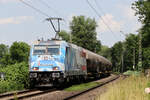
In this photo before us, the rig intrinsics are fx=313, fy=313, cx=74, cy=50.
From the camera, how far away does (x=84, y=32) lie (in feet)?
289

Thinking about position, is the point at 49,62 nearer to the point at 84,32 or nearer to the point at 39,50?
the point at 39,50

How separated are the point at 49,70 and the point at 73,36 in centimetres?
6951

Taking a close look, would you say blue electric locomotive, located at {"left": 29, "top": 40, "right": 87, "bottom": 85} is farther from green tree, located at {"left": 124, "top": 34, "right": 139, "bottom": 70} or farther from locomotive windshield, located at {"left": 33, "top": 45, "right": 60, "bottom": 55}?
green tree, located at {"left": 124, "top": 34, "right": 139, "bottom": 70}

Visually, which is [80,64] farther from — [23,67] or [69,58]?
[23,67]

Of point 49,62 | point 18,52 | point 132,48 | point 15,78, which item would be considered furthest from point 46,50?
point 18,52

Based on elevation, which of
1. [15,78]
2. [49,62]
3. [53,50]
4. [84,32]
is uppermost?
[84,32]

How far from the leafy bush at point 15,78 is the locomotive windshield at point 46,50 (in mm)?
1506

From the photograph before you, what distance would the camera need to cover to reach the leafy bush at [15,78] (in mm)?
18578

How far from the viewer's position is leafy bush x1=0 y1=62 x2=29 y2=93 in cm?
1858

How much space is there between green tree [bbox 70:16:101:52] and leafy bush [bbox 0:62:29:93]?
65760 millimetres

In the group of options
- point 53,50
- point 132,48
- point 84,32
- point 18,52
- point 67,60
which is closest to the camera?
point 53,50

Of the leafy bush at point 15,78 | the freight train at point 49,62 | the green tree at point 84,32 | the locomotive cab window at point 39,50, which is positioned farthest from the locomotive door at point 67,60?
the green tree at point 84,32

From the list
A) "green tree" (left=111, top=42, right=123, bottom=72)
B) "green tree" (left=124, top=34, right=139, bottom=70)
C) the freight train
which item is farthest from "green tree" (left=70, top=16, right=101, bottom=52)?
the freight train

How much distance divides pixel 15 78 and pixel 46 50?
105 inches
